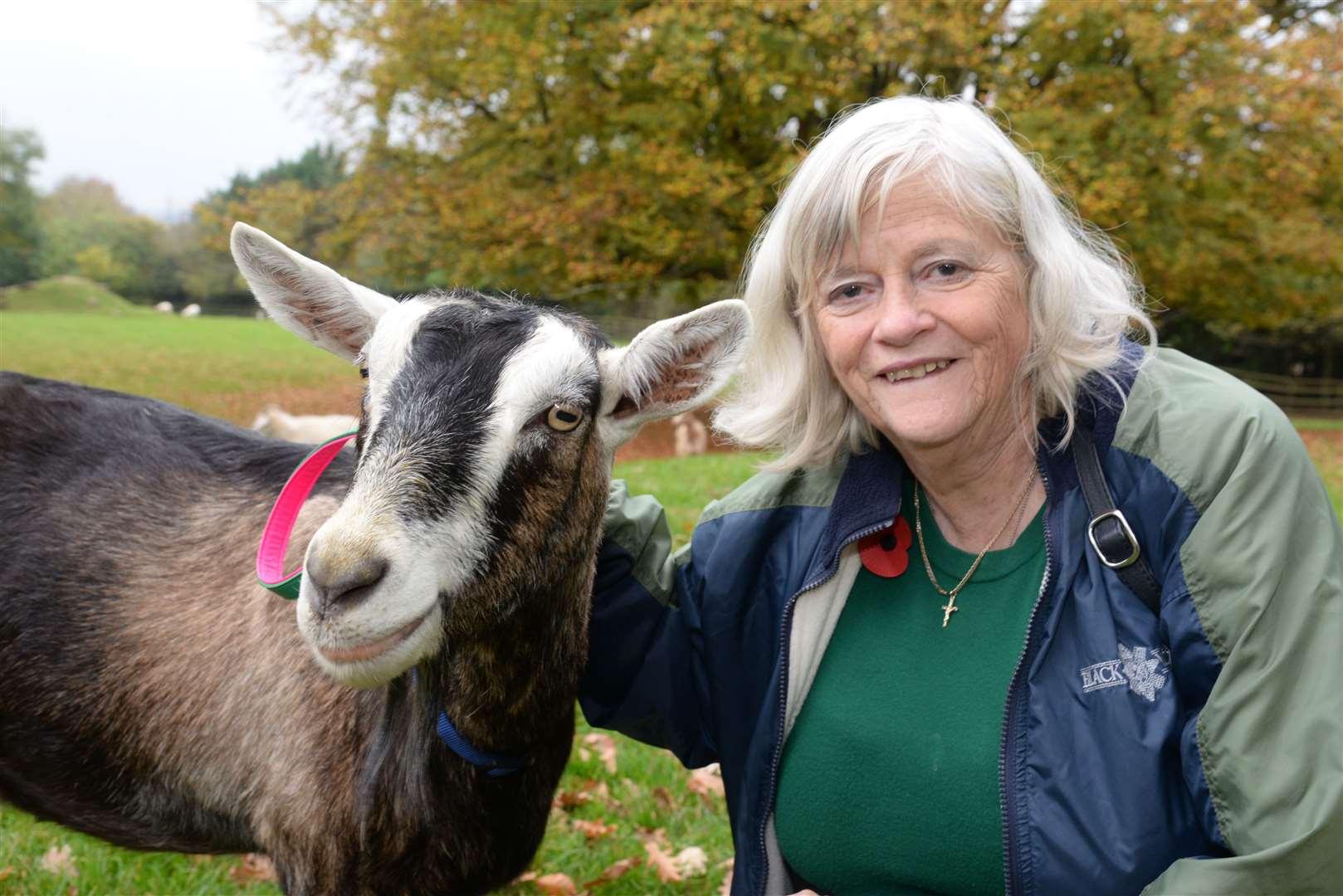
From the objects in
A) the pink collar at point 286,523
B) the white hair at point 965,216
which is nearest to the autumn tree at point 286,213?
the pink collar at point 286,523

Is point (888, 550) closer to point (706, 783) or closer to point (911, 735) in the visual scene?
point (911, 735)

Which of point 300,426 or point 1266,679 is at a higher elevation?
point 1266,679

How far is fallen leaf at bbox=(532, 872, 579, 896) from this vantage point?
3.52 meters

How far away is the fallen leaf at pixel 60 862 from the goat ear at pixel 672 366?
258cm

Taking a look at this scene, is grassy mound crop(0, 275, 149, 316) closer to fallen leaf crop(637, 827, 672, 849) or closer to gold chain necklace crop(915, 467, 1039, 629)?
fallen leaf crop(637, 827, 672, 849)

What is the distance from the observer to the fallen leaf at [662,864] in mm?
3607

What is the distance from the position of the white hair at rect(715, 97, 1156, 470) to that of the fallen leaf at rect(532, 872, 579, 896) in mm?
1696

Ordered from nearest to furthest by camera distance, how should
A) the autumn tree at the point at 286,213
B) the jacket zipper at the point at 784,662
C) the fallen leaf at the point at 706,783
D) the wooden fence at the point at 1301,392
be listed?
the jacket zipper at the point at 784,662
the fallen leaf at the point at 706,783
the autumn tree at the point at 286,213
the wooden fence at the point at 1301,392

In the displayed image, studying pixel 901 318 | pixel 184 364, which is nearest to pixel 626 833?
pixel 901 318

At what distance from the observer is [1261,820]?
1936 mm

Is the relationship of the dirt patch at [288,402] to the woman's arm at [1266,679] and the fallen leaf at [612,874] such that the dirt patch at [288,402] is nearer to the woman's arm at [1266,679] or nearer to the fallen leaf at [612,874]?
the fallen leaf at [612,874]

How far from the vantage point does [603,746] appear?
4.59 meters

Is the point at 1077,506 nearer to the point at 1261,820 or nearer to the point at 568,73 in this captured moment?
the point at 1261,820

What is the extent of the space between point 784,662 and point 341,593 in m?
1.06
